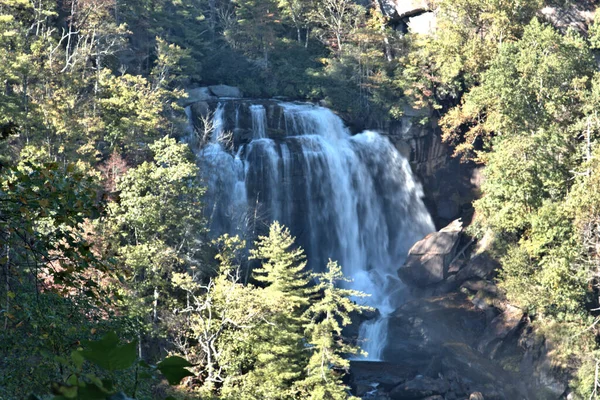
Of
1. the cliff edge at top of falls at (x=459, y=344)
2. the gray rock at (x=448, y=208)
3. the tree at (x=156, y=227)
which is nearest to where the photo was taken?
the tree at (x=156, y=227)

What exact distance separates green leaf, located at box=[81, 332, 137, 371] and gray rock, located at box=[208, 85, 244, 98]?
4281 cm

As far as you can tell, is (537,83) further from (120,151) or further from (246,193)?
(120,151)

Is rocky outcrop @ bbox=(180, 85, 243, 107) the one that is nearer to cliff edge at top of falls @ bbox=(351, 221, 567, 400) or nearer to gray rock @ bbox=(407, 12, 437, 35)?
gray rock @ bbox=(407, 12, 437, 35)

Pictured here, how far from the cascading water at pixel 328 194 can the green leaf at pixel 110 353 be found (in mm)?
30479

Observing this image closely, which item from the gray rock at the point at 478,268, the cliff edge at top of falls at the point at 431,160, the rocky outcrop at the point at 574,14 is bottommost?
the gray rock at the point at 478,268

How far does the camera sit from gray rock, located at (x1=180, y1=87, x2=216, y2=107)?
132 feet

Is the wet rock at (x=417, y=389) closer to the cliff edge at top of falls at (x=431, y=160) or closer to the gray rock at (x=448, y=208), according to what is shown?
the cliff edge at top of falls at (x=431, y=160)

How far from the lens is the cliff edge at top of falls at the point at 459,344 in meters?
28.8

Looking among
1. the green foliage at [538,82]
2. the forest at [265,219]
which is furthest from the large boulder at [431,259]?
the green foliage at [538,82]

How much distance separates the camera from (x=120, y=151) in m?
30.0

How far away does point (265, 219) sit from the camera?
35.9m

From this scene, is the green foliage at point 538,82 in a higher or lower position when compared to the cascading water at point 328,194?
higher

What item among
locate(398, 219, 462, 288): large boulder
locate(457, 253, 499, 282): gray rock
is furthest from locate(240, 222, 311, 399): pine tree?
locate(457, 253, 499, 282): gray rock

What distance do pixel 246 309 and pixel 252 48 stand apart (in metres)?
32.3
